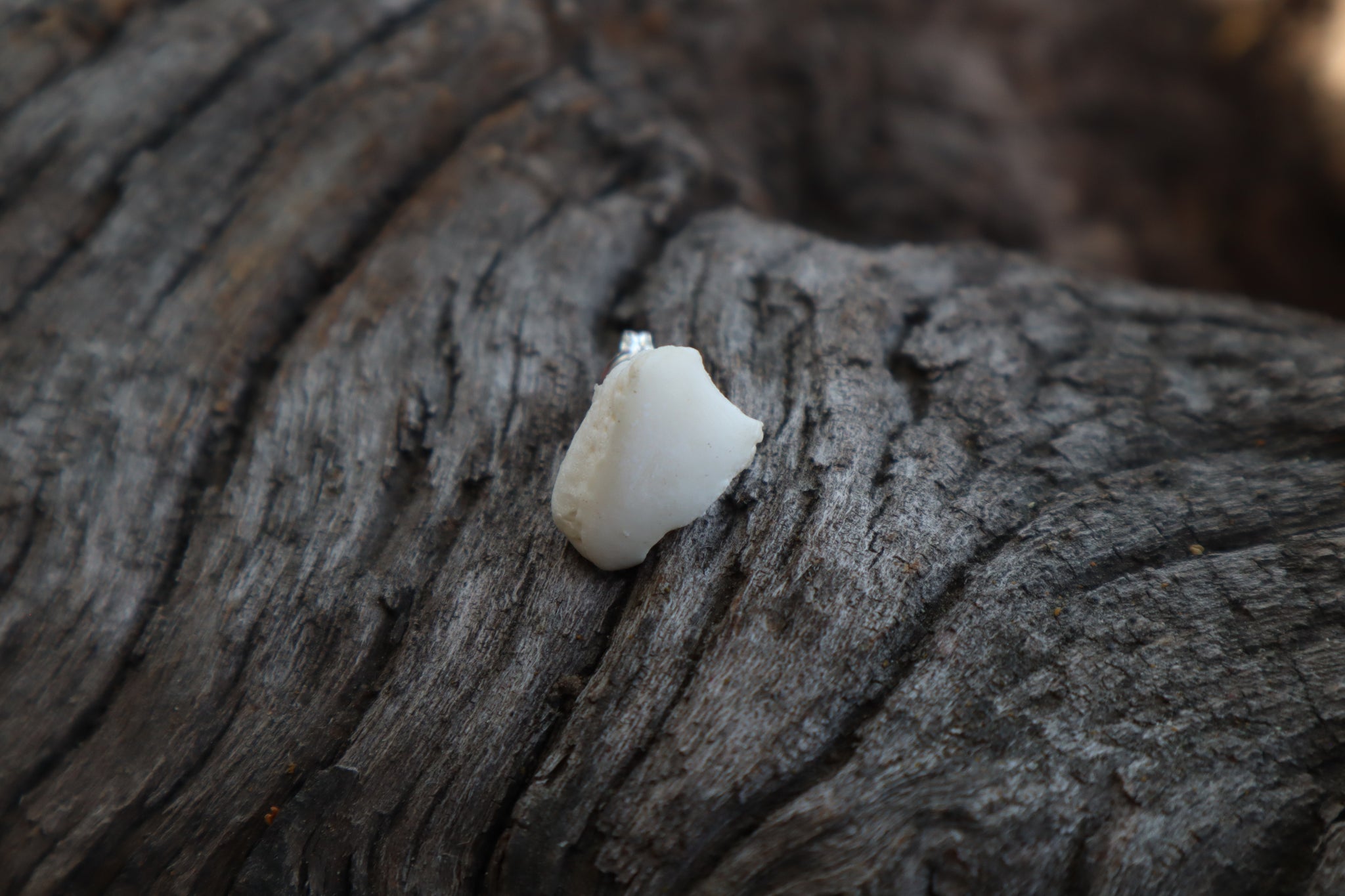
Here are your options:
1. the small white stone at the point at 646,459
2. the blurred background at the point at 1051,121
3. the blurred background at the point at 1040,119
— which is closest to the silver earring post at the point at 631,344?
the small white stone at the point at 646,459

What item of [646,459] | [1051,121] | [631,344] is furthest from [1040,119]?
[646,459]

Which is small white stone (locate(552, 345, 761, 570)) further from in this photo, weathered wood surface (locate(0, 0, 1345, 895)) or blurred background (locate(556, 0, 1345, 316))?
blurred background (locate(556, 0, 1345, 316))

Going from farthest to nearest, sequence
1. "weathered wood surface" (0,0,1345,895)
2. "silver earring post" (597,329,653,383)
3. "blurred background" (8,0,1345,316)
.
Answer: "blurred background" (8,0,1345,316) < "silver earring post" (597,329,653,383) < "weathered wood surface" (0,0,1345,895)

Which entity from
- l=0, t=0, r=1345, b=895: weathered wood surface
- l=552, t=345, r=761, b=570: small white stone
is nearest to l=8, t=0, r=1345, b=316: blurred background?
l=0, t=0, r=1345, b=895: weathered wood surface

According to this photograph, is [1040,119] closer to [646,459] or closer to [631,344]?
[631,344]

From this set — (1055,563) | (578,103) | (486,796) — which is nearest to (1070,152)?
(578,103)

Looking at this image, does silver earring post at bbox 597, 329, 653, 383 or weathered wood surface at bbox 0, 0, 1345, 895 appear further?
silver earring post at bbox 597, 329, 653, 383

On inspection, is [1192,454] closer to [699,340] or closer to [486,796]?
[699,340]
